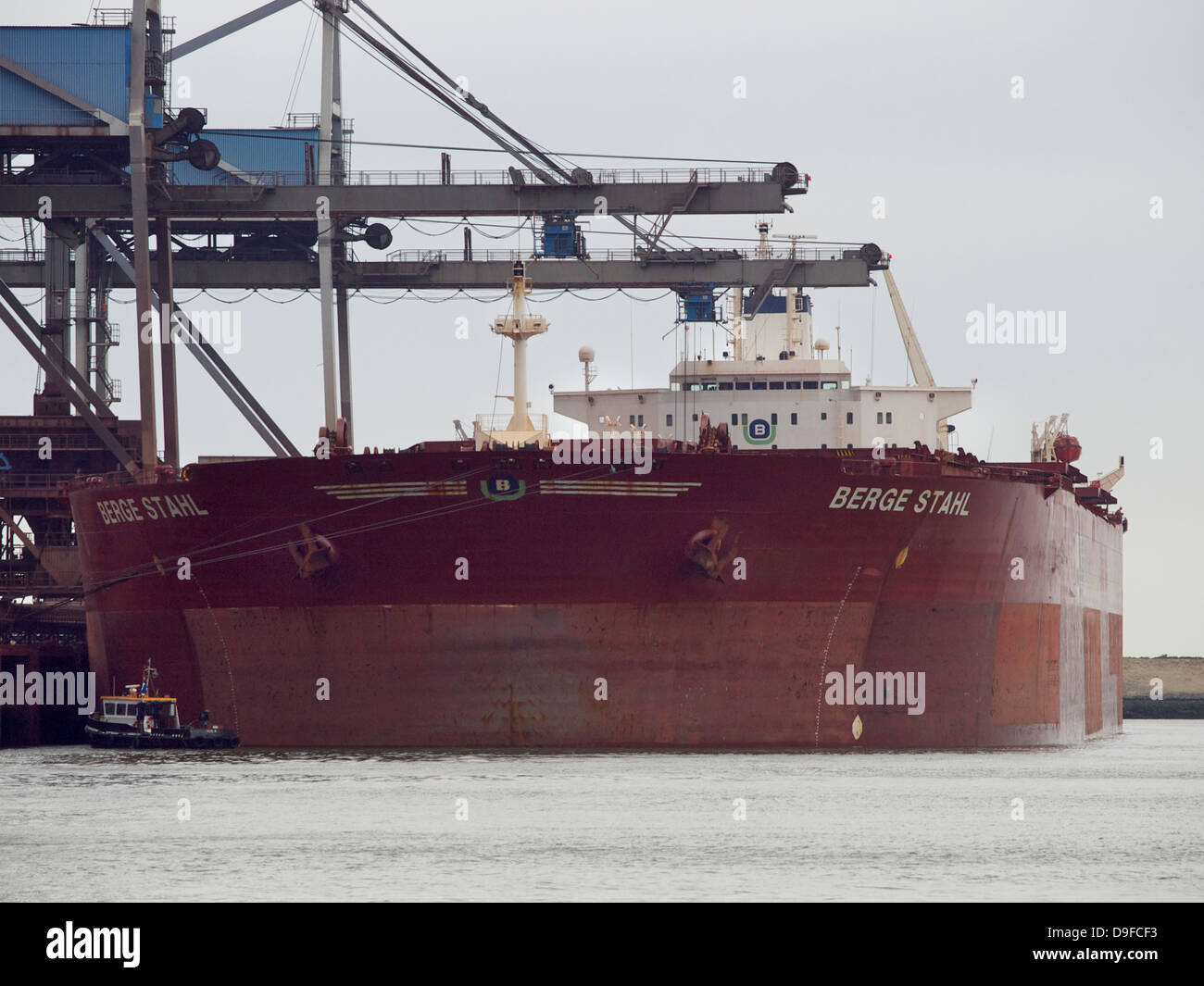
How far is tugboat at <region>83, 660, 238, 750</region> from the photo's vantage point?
33688mm

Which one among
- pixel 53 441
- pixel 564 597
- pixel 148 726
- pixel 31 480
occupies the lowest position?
pixel 148 726

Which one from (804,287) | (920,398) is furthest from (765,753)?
(804,287)

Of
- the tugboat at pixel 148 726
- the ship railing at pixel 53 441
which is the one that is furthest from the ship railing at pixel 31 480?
the tugboat at pixel 148 726

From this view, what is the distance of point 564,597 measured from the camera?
103ft

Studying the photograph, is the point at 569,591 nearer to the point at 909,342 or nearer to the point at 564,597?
the point at 564,597

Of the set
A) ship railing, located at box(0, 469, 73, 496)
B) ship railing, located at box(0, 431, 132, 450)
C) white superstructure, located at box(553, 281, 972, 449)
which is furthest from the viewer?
ship railing, located at box(0, 431, 132, 450)

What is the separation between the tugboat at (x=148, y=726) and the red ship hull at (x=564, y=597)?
0.50 metres

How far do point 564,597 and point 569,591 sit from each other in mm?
120

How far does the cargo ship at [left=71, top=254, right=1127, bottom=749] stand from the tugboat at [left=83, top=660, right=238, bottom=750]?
433 mm

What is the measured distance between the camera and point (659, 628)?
1242 inches

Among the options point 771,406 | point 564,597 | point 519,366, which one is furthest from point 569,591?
point 771,406

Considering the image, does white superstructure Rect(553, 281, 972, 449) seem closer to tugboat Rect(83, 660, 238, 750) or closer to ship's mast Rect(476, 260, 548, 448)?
ship's mast Rect(476, 260, 548, 448)

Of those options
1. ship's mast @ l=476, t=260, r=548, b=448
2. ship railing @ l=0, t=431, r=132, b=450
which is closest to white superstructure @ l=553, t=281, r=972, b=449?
ship's mast @ l=476, t=260, r=548, b=448
